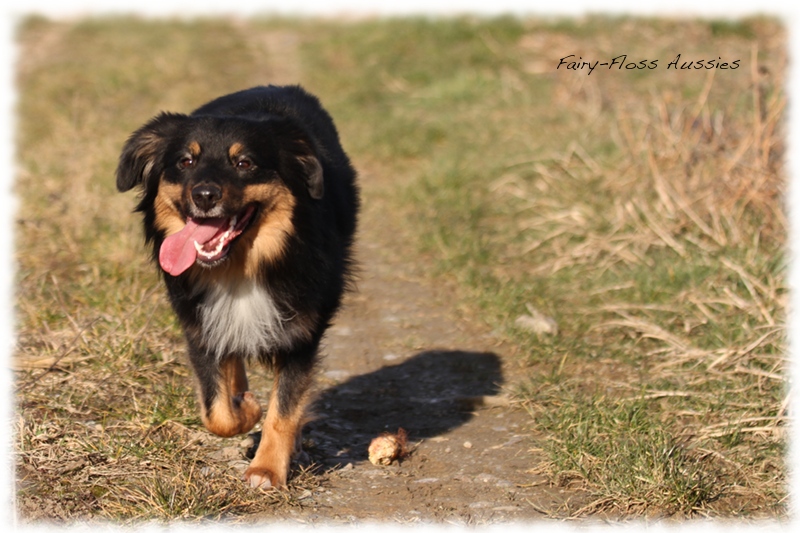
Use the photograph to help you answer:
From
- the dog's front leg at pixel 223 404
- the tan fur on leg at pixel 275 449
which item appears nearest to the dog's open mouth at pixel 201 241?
the dog's front leg at pixel 223 404

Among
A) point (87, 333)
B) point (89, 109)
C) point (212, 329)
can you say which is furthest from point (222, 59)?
point (212, 329)

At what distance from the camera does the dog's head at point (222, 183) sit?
3.66 meters

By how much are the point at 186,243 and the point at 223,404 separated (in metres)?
0.66

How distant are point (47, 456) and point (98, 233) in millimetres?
2895

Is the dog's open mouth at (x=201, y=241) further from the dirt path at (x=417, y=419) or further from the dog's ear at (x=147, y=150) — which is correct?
the dirt path at (x=417, y=419)

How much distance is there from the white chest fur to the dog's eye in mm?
465

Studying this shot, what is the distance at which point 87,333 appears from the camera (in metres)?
4.72

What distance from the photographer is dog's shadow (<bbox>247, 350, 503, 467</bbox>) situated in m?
4.26

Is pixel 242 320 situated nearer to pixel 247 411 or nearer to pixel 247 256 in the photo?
pixel 247 256

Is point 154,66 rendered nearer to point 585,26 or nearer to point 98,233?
point 585,26

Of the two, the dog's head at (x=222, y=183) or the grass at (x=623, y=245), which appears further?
the grass at (x=623, y=245)

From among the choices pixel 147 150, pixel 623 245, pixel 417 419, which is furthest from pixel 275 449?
pixel 623 245

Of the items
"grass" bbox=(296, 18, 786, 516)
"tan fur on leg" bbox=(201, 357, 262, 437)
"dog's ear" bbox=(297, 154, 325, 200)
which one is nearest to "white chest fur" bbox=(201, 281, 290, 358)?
"tan fur on leg" bbox=(201, 357, 262, 437)

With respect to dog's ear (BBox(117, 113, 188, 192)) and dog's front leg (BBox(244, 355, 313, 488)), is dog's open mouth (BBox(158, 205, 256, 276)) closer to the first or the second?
dog's ear (BBox(117, 113, 188, 192))
